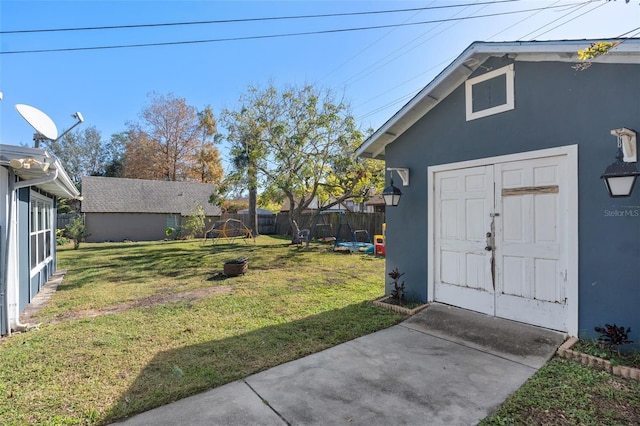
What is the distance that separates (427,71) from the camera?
988 centimetres

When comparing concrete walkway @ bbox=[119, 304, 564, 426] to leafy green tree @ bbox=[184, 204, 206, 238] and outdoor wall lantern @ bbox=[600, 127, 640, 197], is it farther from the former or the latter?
leafy green tree @ bbox=[184, 204, 206, 238]

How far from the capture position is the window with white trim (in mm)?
5996

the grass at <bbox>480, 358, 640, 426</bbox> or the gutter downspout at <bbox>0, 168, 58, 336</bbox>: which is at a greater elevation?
the gutter downspout at <bbox>0, 168, 58, 336</bbox>

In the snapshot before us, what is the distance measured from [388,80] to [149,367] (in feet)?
37.6

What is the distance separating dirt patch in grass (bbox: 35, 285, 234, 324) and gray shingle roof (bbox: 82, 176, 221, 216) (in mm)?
15285

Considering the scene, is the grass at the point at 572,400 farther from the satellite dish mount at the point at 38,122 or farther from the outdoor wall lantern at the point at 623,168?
the satellite dish mount at the point at 38,122

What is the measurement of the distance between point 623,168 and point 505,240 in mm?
1480

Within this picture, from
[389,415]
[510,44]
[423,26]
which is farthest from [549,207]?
[423,26]

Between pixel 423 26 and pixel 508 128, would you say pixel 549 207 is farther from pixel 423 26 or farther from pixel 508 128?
pixel 423 26

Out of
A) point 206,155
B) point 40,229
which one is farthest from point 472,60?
point 206,155

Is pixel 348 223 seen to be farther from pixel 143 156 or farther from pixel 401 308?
pixel 143 156

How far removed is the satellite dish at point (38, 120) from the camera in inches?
180

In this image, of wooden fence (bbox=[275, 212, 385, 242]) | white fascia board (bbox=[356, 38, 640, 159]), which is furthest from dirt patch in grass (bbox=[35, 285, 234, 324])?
wooden fence (bbox=[275, 212, 385, 242])

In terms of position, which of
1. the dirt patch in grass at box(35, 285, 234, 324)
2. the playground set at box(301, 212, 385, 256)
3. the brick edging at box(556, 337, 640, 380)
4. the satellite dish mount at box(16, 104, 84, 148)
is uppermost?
the satellite dish mount at box(16, 104, 84, 148)
